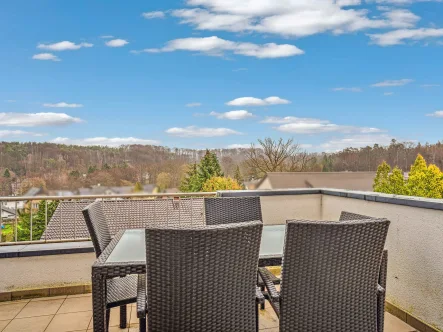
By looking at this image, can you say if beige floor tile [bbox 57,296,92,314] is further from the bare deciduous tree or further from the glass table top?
the bare deciduous tree

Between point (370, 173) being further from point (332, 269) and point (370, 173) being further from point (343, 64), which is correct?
point (332, 269)

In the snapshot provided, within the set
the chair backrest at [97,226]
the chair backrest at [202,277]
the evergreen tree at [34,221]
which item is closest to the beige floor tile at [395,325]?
the chair backrest at [202,277]

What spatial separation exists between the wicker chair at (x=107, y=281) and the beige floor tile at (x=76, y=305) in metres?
0.91

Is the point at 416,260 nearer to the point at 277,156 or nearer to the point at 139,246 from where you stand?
the point at 139,246

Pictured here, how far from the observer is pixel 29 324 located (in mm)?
3098

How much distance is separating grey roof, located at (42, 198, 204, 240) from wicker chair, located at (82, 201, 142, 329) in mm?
1708

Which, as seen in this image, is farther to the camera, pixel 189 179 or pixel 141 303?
pixel 189 179

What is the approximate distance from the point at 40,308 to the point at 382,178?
2099 centimetres

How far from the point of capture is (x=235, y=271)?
5.95ft

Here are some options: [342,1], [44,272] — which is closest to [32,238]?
[44,272]

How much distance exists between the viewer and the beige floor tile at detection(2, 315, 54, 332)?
3010 millimetres

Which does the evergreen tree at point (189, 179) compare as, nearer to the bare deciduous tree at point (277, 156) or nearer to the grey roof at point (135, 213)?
the bare deciduous tree at point (277, 156)

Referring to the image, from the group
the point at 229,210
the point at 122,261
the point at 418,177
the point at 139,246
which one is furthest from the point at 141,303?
the point at 418,177

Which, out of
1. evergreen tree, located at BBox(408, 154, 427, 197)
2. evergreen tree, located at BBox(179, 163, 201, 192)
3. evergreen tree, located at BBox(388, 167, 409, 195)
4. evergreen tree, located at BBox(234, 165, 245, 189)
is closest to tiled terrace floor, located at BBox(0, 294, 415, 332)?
evergreen tree, located at BBox(179, 163, 201, 192)
